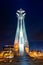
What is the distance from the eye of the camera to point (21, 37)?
4.12 m

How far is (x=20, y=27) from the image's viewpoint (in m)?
4.05

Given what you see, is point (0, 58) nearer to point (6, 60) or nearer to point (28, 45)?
point (6, 60)

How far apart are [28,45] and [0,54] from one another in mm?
518

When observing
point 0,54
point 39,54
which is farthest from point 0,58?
point 39,54

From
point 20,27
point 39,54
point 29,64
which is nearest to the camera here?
Result: point 29,64

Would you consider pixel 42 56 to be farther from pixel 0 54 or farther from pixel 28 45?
pixel 0 54

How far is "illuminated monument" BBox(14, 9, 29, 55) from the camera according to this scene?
3.86m

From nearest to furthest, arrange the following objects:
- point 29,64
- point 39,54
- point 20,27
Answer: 1. point 29,64
2. point 39,54
3. point 20,27

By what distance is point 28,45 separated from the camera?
150 inches

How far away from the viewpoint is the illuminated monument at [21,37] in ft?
12.7

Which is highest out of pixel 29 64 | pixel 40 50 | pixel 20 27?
pixel 20 27

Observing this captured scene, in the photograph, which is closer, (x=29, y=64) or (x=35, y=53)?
(x=29, y=64)

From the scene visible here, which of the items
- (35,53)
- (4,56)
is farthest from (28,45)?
(4,56)

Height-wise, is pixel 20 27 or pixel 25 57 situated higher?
pixel 20 27
